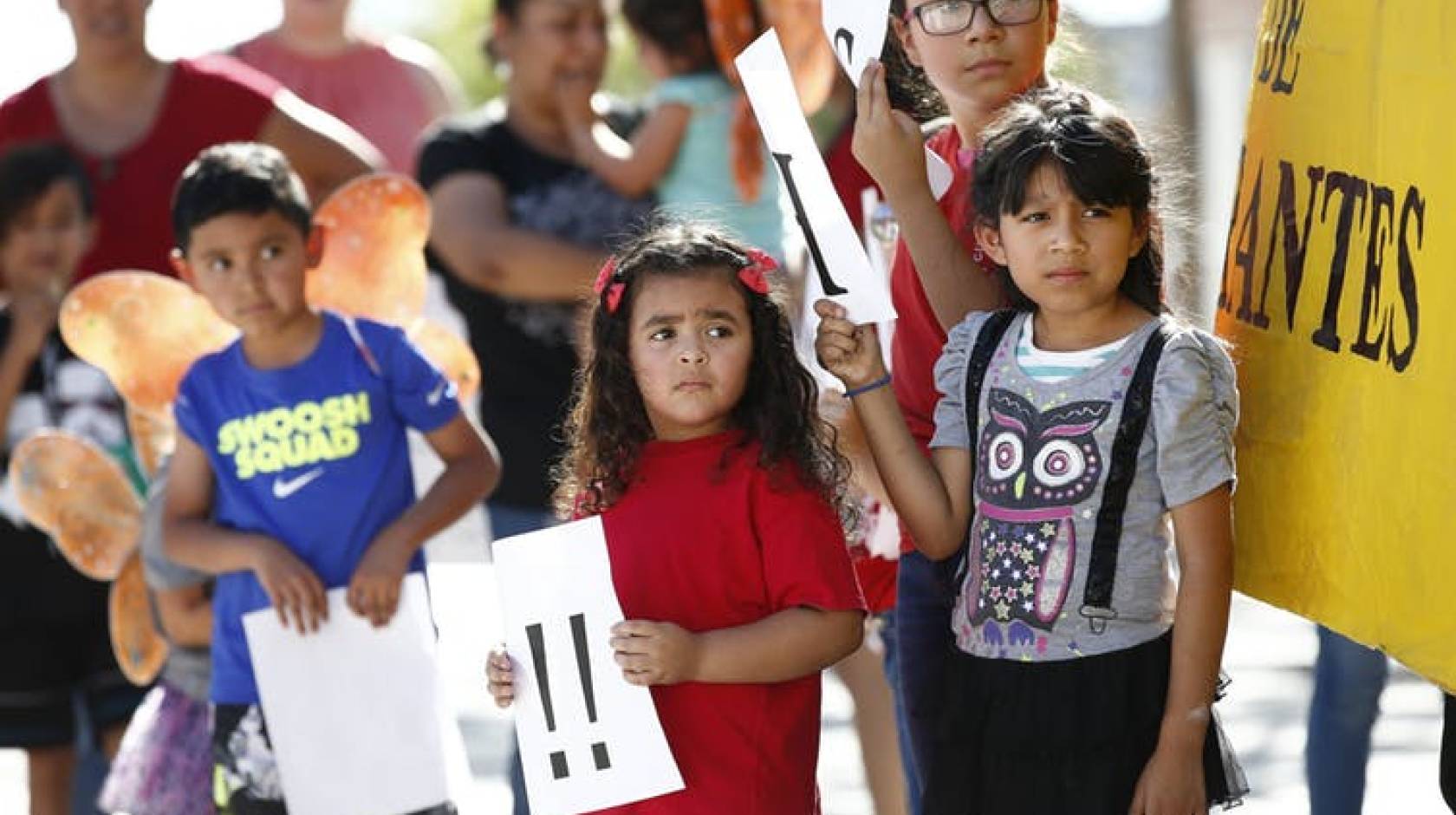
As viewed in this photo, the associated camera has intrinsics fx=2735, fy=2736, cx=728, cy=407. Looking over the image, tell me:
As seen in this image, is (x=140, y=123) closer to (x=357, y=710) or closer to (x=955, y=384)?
(x=357, y=710)

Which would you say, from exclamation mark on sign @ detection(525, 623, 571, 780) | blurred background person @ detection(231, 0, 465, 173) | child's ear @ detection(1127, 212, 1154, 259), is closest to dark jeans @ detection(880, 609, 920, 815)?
exclamation mark on sign @ detection(525, 623, 571, 780)

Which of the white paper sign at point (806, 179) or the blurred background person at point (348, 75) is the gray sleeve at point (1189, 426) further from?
the blurred background person at point (348, 75)

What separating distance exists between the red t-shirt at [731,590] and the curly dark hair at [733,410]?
0.20 ft

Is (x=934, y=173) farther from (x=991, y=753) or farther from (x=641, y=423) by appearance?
(x=991, y=753)

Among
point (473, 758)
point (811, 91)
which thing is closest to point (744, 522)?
point (811, 91)

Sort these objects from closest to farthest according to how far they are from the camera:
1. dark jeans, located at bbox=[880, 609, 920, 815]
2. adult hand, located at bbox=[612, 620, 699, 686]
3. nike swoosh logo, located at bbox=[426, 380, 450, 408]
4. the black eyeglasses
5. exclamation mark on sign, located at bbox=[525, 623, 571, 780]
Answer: adult hand, located at bbox=[612, 620, 699, 686]
exclamation mark on sign, located at bbox=[525, 623, 571, 780]
the black eyeglasses
dark jeans, located at bbox=[880, 609, 920, 815]
nike swoosh logo, located at bbox=[426, 380, 450, 408]

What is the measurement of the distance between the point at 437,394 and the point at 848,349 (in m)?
1.41

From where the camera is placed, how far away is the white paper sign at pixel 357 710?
499 cm

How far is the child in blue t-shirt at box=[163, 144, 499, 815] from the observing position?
504cm

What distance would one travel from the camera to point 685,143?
6.84 meters

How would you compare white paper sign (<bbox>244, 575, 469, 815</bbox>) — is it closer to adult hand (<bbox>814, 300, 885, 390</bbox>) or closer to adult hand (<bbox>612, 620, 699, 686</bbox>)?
adult hand (<bbox>612, 620, 699, 686</bbox>)

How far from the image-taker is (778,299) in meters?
4.14

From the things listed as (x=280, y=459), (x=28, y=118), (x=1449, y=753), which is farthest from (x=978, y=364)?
(x=28, y=118)

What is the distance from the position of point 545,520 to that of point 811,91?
1.20m
